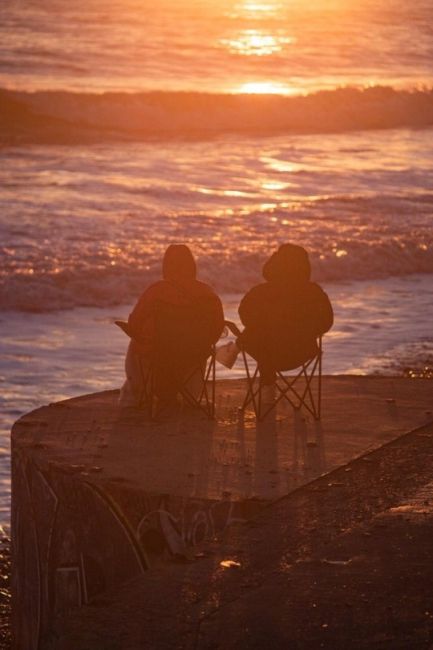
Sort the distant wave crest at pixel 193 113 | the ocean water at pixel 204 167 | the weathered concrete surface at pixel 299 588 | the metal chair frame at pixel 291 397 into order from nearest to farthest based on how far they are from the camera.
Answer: the weathered concrete surface at pixel 299 588, the metal chair frame at pixel 291 397, the ocean water at pixel 204 167, the distant wave crest at pixel 193 113

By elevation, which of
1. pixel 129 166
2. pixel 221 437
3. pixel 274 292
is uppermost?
pixel 274 292

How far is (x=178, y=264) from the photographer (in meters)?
8.13

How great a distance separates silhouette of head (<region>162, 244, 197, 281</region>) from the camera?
319 inches

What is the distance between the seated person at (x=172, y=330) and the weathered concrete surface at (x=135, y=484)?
0.76 ft

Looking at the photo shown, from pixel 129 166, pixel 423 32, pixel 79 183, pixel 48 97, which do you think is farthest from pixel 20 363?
pixel 423 32

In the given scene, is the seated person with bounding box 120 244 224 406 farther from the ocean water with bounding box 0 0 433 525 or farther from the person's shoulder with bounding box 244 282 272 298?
the ocean water with bounding box 0 0 433 525

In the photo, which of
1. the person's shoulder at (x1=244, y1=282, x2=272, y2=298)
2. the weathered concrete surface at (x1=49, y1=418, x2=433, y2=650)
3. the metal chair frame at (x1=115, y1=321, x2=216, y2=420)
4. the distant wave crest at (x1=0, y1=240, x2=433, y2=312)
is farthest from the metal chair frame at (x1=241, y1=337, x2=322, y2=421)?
the distant wave crest at (x1=0, y1=240, x2=433, y2=312)

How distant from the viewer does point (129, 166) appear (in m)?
33.4

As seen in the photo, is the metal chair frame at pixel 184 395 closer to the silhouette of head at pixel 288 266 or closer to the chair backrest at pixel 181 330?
the chair backrest at pixel 181 330

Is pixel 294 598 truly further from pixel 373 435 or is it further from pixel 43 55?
pixel 43 55

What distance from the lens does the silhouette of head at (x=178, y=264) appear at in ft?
26.6

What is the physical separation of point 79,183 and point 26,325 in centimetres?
1402

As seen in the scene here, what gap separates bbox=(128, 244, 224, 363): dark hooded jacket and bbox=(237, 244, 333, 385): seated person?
21 centimetres

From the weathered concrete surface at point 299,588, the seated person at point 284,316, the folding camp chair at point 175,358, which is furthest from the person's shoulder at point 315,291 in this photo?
the weathered concrete surface at point 299,588
